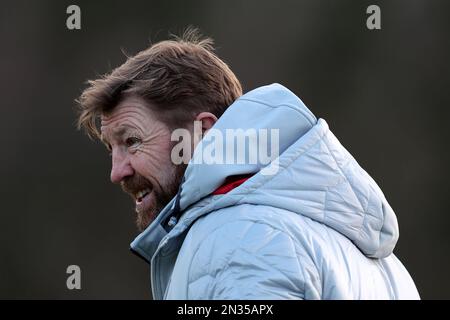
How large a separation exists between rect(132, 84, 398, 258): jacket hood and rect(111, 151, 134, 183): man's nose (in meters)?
0.33

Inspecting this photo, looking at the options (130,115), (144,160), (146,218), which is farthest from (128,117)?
(146,218)

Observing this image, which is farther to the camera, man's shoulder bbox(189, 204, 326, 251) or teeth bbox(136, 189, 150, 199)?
teeth bbox(136, 189, 150, 199)

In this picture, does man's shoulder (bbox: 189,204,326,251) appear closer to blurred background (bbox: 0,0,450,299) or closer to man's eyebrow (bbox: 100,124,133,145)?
man's eyebrow (bbox: 100,124,133,145)

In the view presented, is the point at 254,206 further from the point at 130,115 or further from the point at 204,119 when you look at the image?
the point at 130,115

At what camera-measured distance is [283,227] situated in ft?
5.63

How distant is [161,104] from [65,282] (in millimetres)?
3889

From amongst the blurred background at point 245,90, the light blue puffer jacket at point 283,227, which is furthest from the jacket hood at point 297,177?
the blurred background at point 245,90

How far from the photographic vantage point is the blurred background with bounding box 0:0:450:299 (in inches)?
232

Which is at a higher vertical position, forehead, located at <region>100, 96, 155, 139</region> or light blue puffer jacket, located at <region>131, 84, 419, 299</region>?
forehead, located at <region>100, 96, 155, 139</region>

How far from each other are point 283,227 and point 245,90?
4130 mm

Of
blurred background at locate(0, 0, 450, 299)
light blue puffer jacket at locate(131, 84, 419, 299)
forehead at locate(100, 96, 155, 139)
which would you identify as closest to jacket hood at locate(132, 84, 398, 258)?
light blue puffer jacket at locate(131, 84, 419, 299)

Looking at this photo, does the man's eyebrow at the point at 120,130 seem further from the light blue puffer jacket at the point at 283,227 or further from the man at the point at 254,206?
the light blue puffer jacket at the point at 283,227
